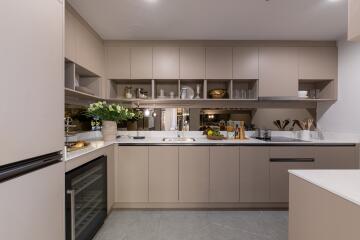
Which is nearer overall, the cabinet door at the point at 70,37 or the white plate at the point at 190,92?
the cabinet door at the point at 70,37

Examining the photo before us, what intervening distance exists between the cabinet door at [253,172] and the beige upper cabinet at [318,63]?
1.47 meters

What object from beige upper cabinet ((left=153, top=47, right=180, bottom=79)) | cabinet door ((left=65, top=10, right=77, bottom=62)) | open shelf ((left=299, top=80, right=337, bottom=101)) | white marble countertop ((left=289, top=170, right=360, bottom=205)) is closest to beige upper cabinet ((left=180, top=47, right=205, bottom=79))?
beige upper cabinet ((left=153, top=47, right=180, bottom=79))

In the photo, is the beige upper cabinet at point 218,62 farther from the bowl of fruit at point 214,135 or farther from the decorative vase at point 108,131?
the decorative vase at point 108,131

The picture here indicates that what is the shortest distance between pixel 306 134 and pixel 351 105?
72cm

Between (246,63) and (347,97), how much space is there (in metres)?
1.53

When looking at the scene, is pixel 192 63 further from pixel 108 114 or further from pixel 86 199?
pixel 86 199

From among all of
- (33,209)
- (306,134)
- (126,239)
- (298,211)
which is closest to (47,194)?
(33,209)

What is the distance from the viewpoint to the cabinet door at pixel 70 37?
7.25 ft

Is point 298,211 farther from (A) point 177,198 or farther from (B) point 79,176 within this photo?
(A) point 177,198

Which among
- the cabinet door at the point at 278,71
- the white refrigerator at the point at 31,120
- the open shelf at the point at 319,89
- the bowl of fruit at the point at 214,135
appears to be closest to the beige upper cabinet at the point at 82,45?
the white refrigerator at the point at 31,120

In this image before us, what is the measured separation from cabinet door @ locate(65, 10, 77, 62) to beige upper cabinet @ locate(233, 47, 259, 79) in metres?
2.22

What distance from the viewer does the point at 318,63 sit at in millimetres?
3348

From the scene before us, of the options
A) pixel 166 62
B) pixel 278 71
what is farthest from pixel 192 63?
pixel 278 71

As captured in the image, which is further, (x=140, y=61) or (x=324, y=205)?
(x=140, y=61)
